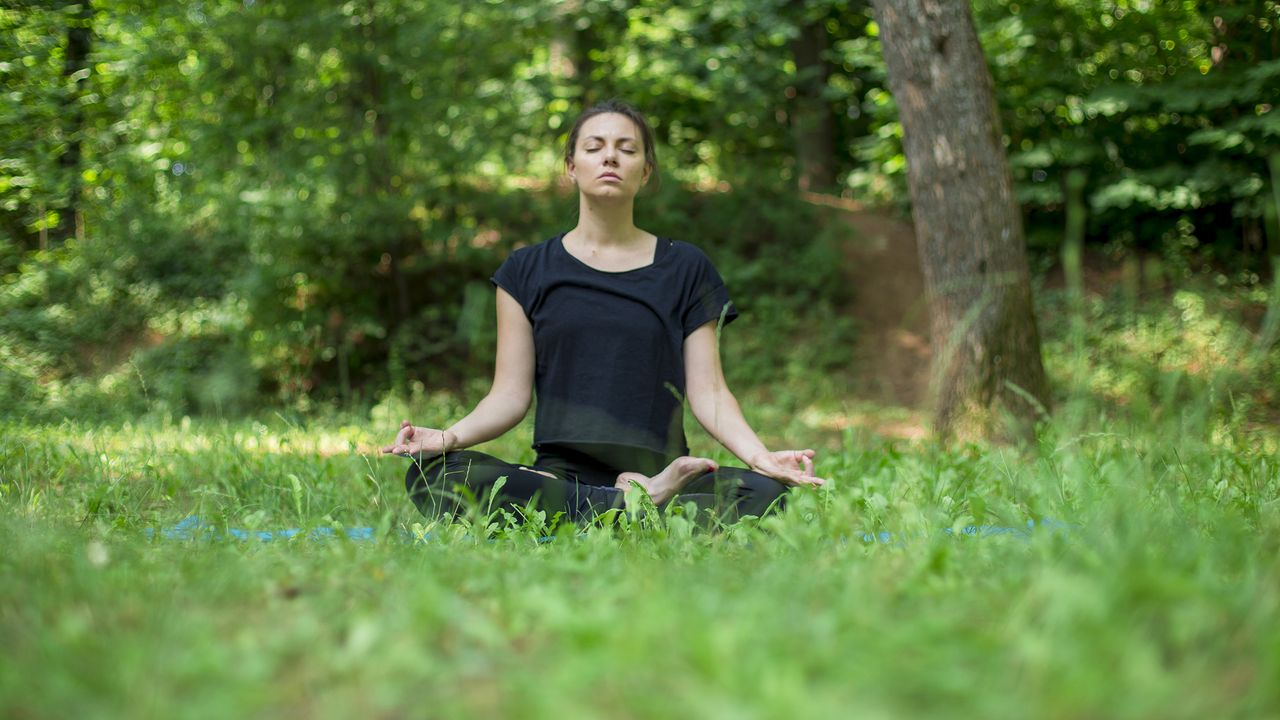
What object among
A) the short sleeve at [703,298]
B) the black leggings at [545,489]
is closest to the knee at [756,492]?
the black leggings at [545,489]

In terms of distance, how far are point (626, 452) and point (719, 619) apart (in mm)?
1896

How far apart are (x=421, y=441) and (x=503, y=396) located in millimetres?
516

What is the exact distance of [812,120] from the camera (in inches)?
400

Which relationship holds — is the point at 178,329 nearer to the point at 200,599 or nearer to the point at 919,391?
the point at 919,391

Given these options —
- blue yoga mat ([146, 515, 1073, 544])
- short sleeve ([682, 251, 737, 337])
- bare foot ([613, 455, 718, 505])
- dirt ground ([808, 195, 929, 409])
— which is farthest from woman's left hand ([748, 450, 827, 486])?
dirt ground ([808, 195, 929, 409])

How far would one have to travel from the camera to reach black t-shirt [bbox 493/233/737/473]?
3.29m

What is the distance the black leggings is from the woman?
0.15 ft

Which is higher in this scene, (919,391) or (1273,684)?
(1273,684)

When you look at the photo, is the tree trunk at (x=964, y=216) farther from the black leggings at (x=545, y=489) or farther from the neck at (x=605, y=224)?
the black leggings at (x=545, y=489)

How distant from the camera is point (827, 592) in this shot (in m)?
1.48

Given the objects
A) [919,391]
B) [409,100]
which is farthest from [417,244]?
[919,391]

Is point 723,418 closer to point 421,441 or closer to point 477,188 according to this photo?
point 421,441

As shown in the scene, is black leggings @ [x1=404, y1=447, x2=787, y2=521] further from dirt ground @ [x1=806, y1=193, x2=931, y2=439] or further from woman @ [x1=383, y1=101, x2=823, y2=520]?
dirt ground @ [x1=806, y1=193, x2=931, y2=439]

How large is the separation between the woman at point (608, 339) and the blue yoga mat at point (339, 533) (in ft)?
2.16
